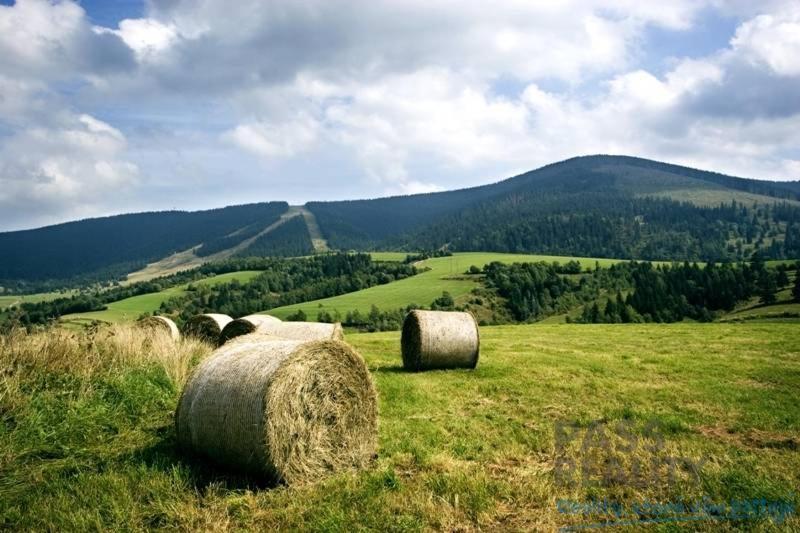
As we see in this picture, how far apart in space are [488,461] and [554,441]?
1502mm

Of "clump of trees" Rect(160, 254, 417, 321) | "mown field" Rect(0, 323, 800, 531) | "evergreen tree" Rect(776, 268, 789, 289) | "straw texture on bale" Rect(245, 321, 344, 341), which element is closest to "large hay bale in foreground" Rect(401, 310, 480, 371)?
"mown field" Rect(0, 323, 800, 531)

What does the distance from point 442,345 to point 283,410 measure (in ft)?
30.9

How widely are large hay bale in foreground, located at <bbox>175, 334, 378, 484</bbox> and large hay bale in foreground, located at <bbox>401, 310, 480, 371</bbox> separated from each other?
759 cm

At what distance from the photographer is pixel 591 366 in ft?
50.7

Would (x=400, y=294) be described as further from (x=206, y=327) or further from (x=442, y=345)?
(x=442, y=345)

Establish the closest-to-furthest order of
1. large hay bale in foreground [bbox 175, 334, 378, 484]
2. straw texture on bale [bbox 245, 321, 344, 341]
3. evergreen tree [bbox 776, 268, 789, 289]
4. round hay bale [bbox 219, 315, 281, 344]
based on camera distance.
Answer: large hay bale in foreground [bbox 175, 334, 378, 484] → straw texture on bale [bbox 245, 321, 344, 341] → round hay bale [bbox 219, 315, 281, 344] → evergreen tree [bbox 776, 268, 789, 289]

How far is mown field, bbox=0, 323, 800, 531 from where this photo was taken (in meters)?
5.81

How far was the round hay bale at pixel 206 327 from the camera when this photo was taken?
67.7 feet

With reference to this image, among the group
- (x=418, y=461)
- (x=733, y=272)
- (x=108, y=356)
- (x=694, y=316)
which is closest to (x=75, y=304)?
(x=108, y=356)

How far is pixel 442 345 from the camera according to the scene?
15906 mm

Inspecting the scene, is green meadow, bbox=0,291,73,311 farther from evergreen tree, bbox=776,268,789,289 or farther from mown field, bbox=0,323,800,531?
evergreen tree, bbox=776,268,789,289

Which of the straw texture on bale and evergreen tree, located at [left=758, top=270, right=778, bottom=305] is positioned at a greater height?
the straw texture on bale

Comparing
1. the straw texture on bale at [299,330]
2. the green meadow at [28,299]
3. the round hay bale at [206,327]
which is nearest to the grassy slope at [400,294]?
the round hay bale at [206,327]

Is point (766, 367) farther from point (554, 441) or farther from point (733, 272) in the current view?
point (733, 272)
